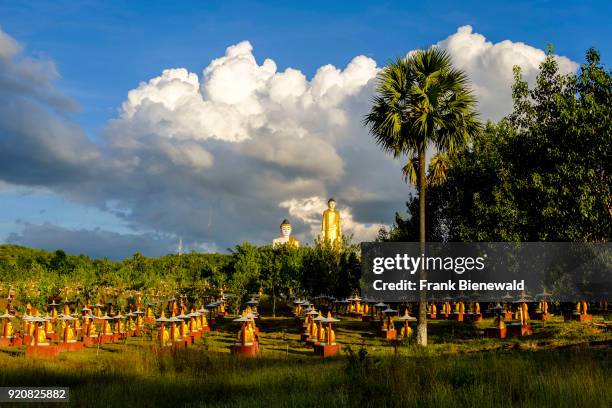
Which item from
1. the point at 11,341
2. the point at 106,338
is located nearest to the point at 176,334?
the point at 106,338

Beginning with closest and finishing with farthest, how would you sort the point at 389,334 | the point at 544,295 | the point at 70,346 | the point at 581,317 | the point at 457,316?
the point at 70,346 → the point at 389,334 → the point at 581,317 → the point at 544,295 → the point at 457,316

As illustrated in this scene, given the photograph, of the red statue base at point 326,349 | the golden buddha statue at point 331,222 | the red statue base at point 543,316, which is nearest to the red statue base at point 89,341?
the red statue base at point 326,349

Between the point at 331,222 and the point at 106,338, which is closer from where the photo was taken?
the point at 106,338

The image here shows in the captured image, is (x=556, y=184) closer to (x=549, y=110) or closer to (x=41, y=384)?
(x=549, y=110)

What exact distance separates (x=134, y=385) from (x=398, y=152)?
20.6 m

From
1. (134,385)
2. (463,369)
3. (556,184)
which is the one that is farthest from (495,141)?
(134,385)

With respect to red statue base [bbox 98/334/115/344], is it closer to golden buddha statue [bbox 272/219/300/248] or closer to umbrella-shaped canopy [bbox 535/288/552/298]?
umbrella-shaped canopy [bbox 535/288/552/298]

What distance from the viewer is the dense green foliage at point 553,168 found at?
75.9 ft

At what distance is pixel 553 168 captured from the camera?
25062 millimetres

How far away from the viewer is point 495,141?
29.1 meters

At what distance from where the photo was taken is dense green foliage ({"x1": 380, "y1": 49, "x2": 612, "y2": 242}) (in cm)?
2312

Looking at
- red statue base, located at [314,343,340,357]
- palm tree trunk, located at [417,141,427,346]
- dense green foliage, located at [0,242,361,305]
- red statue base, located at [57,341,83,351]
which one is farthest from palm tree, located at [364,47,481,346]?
dense green foliage, located at [0,242,361,305]

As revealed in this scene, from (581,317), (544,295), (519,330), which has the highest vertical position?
(544,295)

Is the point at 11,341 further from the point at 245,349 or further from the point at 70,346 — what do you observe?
the point at 245,349
